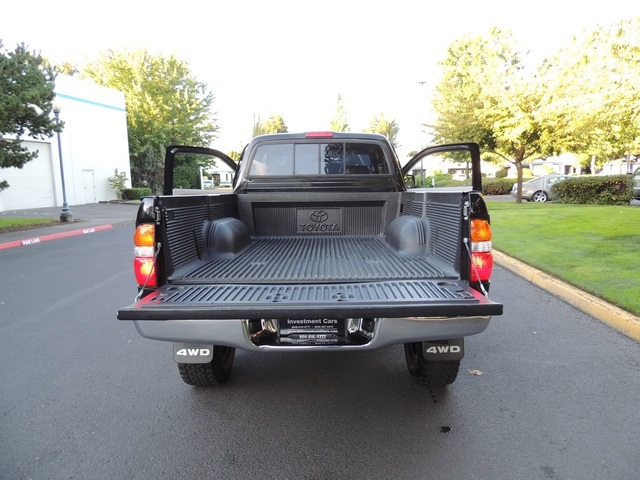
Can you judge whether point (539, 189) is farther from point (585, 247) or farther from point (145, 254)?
point (145, 254)

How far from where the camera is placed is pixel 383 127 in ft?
179

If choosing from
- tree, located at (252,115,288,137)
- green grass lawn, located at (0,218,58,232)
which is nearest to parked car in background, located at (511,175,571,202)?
green grass lawn, located at (0,218,58,232)

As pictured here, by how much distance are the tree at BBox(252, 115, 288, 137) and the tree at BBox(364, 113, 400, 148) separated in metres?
14.5

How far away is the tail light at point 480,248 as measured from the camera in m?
2.77

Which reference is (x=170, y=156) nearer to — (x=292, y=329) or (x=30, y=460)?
(x=292, y=329)

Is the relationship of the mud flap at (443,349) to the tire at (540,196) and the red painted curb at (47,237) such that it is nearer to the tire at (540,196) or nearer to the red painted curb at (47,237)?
the red painted curb at (47,237)

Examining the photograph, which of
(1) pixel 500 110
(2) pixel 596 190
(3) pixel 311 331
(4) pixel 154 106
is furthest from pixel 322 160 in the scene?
(4) pixel 154 106

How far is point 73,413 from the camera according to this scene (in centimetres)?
301

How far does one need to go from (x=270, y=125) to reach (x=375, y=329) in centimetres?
6612

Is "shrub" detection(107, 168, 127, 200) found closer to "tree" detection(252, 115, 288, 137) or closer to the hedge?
the hedge

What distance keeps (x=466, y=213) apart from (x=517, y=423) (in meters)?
1.41

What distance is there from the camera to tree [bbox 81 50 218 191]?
1387 inches

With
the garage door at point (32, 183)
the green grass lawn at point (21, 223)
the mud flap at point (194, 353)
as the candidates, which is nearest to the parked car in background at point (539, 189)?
the green grass lawn at point (21, 223)

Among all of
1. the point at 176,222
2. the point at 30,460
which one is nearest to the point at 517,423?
the point at 176,222
